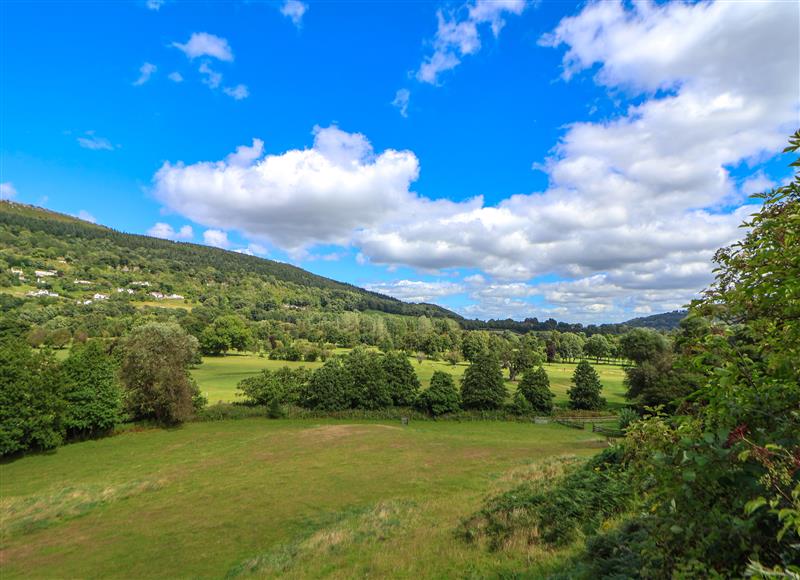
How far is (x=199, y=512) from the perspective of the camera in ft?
77.3

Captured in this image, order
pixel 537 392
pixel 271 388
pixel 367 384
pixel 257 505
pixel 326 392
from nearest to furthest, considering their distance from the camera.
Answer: pixel 257 505 → pixel 271 388 → pixel 326 392 → pixel 367 384 → pixel 537 392

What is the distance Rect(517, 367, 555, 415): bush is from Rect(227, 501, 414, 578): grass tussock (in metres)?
51.1

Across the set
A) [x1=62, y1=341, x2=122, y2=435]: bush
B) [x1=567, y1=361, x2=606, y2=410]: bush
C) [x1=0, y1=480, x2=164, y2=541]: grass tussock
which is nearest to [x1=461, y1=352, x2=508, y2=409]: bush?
[x1=567, y1=361, x2=606, y2=410]: bush

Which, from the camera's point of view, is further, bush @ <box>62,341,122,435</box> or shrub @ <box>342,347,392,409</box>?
shrub @ <box>342,347,392,409</box>

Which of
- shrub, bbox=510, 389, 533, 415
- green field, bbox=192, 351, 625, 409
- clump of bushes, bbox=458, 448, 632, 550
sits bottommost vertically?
shrub, bbox=510, 389, 533, 415

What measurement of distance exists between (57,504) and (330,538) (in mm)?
23651

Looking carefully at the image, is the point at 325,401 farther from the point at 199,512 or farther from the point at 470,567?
the point at 470,567

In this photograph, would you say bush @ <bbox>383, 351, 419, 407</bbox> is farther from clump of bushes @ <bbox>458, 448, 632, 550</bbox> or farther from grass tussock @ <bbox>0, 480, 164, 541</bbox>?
clump of bushes @ <bbox>458, 448, 632, 550</bbox>

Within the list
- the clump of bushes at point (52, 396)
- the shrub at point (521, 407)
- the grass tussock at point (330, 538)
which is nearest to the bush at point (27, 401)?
the clump of bushes at point (52, 396)

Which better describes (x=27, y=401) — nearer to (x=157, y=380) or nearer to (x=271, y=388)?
(x=157, y=380)

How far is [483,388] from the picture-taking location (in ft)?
218

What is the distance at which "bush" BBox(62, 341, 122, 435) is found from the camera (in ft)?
145

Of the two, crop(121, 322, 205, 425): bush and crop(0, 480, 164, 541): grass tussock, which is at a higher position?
crop(121, 322, 205, 425): bush

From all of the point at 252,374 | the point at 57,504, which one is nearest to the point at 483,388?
the point at 252,374
